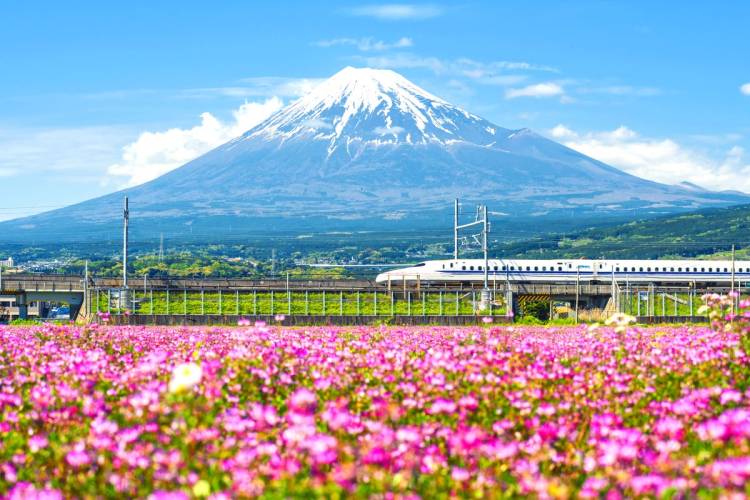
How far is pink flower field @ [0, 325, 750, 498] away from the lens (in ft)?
21.6

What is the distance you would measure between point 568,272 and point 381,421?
8180 centimetres

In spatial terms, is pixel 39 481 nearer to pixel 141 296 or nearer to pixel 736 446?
pixel 736 446

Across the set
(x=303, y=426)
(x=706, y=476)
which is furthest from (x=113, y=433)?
(x=706, y=476)

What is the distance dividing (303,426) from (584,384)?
412 cm

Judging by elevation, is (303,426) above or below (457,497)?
above

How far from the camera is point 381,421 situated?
8219mm

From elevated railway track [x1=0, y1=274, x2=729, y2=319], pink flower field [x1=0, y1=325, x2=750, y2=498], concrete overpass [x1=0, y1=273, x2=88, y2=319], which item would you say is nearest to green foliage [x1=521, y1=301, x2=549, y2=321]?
elevated railway track [x1=0, y1=274, x2=729, y2=319]

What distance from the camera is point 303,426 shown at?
6707 millimetres

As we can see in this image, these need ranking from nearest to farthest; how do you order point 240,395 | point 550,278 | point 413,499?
point 413,499
point 240,395
point 550,278

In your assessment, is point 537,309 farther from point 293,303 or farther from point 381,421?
point 381,421

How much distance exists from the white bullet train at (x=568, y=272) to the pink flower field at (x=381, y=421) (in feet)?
226

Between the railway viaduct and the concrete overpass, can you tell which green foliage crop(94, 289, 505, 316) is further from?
the concrete overpass

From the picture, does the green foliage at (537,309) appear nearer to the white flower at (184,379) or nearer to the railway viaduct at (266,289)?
the railway viaduct at (266,289)

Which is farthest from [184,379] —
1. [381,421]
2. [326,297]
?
[326,297]
